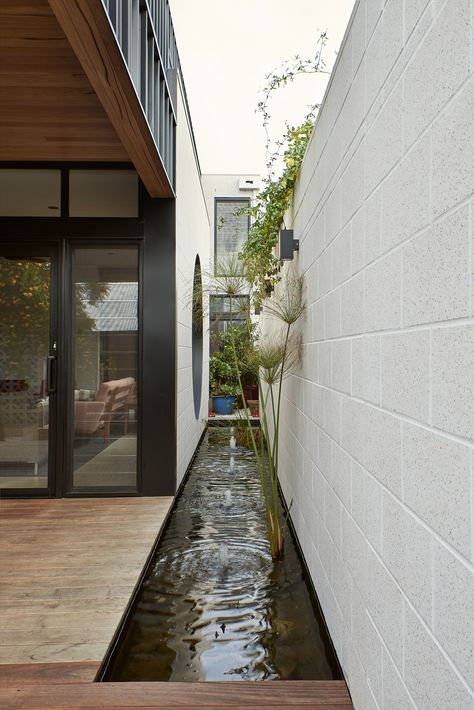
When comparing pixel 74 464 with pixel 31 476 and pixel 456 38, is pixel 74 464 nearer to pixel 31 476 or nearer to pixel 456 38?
pixel 31 476

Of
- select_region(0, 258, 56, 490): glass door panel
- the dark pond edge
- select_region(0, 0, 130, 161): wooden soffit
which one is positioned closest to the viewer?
the dark pond edge

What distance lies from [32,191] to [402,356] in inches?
153

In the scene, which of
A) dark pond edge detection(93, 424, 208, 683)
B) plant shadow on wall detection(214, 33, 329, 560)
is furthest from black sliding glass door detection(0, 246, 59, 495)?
plant shadow on wall detection(214, 33, 329, 560)

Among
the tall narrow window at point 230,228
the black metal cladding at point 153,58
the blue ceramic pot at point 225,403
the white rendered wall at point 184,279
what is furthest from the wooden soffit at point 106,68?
the tall narrow window at point 230,228

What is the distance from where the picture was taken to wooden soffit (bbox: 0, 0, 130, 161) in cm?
250

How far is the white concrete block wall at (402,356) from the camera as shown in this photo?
2.96ft

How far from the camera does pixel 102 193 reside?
4.39m

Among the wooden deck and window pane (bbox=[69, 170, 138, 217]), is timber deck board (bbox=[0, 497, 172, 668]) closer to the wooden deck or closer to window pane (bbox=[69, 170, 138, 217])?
the wooden deck

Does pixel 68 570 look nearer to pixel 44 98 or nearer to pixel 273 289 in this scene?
pixel 273 289

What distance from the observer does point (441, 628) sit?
3.19ft

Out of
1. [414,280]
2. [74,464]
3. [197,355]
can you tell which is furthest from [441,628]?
[197,355]

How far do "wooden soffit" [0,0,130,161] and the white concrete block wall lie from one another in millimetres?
1366

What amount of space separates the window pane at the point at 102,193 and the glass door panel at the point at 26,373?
0.50 meters

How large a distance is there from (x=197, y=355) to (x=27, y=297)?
356 cm
